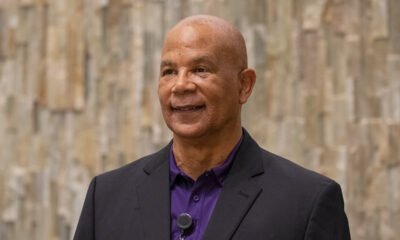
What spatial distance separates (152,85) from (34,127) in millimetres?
436

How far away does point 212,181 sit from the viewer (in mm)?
1181

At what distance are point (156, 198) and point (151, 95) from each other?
1.36m

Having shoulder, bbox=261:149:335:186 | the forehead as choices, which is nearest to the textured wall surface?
shoulder, bbox=261:149:335:186

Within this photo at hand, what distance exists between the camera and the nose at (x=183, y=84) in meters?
1.14

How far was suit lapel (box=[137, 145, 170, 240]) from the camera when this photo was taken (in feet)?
3.76

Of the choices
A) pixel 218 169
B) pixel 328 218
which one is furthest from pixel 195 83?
pixel 328 218

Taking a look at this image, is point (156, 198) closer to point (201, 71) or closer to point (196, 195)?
point (196, 195)

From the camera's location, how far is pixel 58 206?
Answer: 8.71ft

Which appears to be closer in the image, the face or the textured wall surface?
the face

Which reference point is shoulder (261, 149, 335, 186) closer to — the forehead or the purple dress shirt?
the purple dress shirt

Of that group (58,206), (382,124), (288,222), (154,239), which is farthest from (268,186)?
(58,206)

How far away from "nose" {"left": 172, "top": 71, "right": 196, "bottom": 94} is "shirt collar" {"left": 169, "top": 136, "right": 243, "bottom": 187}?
12 centimetres

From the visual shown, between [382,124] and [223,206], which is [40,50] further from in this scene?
[223,206]

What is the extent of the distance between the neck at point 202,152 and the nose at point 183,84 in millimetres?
73
